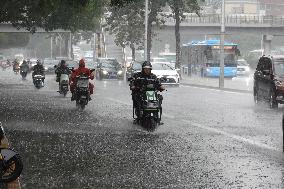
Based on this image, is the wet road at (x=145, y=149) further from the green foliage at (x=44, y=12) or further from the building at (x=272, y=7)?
the building at (x=272, y=7)

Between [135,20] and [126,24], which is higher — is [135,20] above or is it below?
above

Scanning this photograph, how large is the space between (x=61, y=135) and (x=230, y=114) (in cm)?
872

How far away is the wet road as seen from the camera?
10.8 meters

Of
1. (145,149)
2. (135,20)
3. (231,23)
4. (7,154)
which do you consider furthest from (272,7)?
(7,154)

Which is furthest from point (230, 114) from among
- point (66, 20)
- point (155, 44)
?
point (155, 44)

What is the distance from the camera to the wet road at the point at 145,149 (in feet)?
35.5

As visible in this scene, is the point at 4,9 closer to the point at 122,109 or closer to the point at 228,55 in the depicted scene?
the point at 122,109

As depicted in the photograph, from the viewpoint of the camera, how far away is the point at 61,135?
17.1 metres

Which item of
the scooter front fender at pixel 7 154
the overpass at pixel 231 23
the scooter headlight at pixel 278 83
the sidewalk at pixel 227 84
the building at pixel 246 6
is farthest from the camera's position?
the building at pixel 246 6

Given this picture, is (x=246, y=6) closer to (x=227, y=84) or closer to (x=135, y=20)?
(x=135, y=20)

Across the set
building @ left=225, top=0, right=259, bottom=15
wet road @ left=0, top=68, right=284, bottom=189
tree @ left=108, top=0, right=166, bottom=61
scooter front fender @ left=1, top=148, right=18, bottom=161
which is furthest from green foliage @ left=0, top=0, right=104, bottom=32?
building @ left=225, top=0, right=259, bottom=15

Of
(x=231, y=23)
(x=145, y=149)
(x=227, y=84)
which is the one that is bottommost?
(x=227, y=84)

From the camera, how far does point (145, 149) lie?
14.5 meters

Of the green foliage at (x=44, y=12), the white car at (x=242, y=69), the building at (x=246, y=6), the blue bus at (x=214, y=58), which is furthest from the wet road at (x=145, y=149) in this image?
the building at (x=246, y=6)
